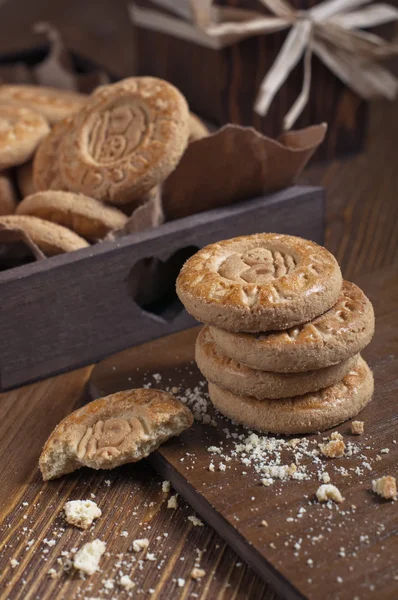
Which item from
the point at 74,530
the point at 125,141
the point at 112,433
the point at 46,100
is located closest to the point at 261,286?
the point at 112,433

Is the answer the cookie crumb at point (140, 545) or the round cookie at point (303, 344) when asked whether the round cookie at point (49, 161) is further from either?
the cookie crumb at point (140, 545)

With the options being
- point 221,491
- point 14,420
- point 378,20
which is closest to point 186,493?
point 221,491

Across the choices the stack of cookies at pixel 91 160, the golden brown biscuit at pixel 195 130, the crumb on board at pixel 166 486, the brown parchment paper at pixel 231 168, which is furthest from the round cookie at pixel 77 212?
the crumb on board at pixel 166 486

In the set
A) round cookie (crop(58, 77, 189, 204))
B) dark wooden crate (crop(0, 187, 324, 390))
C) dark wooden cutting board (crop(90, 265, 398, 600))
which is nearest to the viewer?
dark wooden cutting board (crop(90, 265, 398, 600))

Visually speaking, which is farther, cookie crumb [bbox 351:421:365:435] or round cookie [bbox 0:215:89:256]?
round cookie [bbox 0:215:89:256]

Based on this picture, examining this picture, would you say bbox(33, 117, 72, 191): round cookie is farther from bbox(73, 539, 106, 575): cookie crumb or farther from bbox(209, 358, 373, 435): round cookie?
bbox(73, 539, 106, 575): cookie crumb

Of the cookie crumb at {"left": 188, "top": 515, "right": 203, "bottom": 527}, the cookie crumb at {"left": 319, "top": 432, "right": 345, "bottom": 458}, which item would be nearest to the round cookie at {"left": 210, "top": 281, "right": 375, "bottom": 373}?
the cookie crumb at {"left": 319, "top": 432, "right": 345, "bottom": 458}
